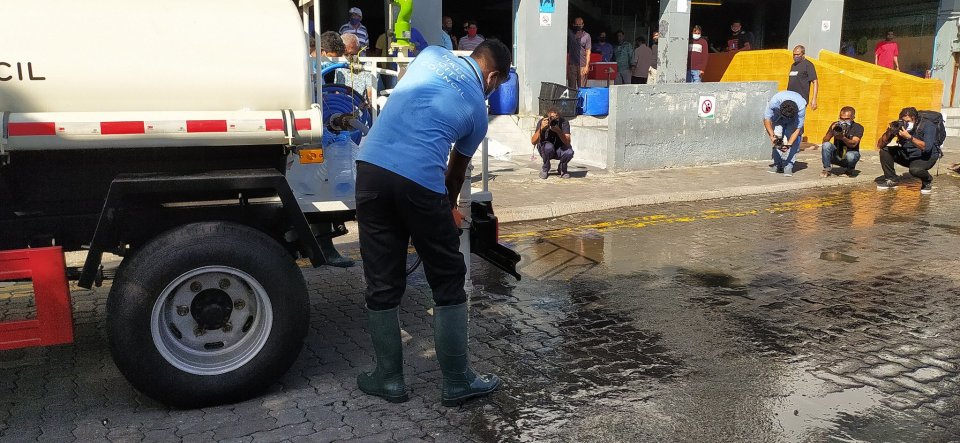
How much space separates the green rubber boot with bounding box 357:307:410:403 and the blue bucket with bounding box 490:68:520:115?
11558 mm

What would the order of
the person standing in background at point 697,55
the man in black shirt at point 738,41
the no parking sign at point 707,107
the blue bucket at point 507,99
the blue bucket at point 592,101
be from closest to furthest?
1. the no parking sign at point 707,107
2. the blue bucket at point 507,99
3. the blue bucket at point 592,101
4. the person standing in background at point 697,55
5. the man in black shirt at point 738,41

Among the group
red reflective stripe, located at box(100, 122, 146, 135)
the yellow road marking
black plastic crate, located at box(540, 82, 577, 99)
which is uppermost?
black plastic crate, located at box(540, 82, 577, 99)

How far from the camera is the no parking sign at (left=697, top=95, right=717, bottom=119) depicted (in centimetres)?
1286

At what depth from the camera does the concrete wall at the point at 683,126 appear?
12.2 metres

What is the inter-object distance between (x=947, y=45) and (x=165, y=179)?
22.9 meters

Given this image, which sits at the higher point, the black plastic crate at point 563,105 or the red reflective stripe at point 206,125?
the red reflective stripe at point 206,125

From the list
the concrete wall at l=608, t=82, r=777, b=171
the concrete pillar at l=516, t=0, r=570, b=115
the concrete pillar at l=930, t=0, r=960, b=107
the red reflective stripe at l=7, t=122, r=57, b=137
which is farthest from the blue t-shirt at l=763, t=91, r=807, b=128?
the concrete pillar at l=930, t=0, r=960, b=107

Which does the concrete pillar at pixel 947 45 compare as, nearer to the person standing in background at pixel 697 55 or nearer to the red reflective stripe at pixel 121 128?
the person standing in background at pixel 697 55

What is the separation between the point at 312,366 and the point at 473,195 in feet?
5.63

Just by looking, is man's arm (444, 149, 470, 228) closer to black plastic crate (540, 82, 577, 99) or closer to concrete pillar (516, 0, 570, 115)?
black plastic crate (540, 82, 577, 99)

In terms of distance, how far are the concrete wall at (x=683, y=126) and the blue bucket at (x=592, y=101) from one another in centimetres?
281

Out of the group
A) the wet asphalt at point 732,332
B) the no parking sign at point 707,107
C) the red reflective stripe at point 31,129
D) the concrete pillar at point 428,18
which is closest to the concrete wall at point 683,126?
the no parking sign at point 707,107

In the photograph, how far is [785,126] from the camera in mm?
12273

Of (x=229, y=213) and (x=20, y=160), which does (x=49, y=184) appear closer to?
(x=20, y=160)
